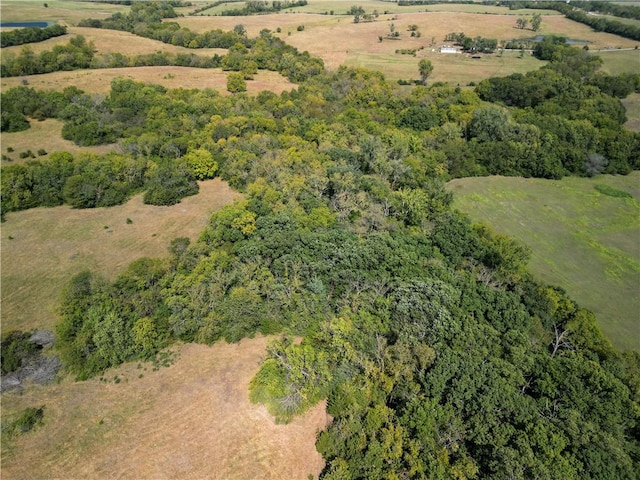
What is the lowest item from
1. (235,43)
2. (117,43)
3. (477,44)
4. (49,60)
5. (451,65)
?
(451,65)

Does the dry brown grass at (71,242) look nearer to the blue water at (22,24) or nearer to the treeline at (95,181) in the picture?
the treeline at (95,181)

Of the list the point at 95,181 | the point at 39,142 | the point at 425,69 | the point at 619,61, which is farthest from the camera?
the point at 619,61

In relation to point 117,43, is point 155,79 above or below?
below

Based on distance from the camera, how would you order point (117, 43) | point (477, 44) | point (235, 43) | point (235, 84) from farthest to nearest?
1. point (477, 44)
2. point (235, 43)
3. point (117, 43)
4. point (235, 84)

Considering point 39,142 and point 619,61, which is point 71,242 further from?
point 619,61

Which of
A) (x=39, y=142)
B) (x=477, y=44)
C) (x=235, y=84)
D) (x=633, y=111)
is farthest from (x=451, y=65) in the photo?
(x=39, y=142)

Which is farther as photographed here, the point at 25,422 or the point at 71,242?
the point at 71,242

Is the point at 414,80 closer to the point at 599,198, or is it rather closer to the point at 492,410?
the point at 599,198

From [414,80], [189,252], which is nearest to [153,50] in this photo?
[414,80]
